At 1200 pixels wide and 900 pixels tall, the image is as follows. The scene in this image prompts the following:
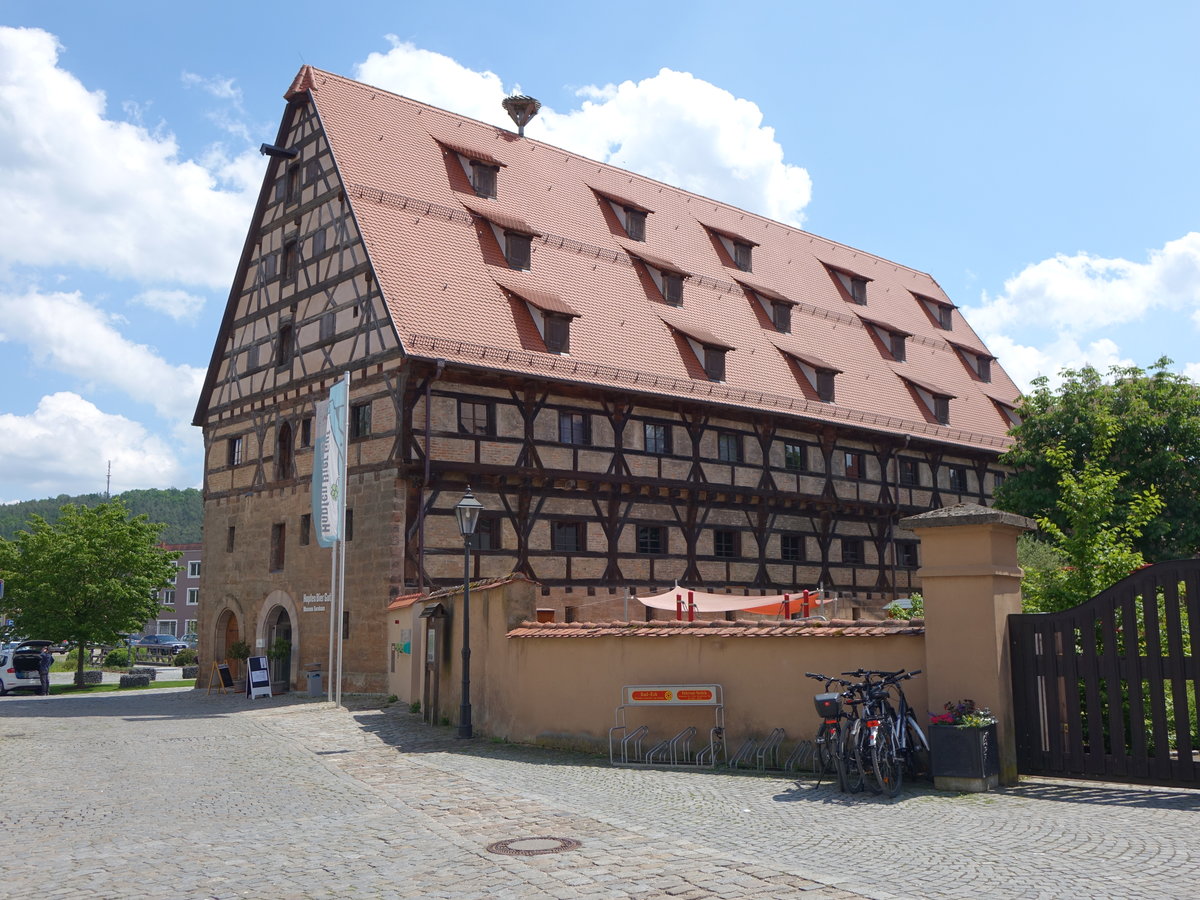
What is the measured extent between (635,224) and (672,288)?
3040mm

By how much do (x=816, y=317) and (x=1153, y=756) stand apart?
28.3 m

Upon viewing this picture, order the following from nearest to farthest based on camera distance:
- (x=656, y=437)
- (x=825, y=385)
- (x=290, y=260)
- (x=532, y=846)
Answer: (x=532, y=846), (x=656, y=437), (x=290, y=260), (x=825, y=385)

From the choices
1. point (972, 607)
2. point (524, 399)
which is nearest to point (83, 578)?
point (524, 399)

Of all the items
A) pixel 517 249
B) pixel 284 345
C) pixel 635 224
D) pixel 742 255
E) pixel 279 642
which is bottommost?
pixel 279 642

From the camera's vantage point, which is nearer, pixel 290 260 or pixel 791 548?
pixel 290 260

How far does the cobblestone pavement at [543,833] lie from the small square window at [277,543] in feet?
49.9

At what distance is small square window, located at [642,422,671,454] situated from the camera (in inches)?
1128

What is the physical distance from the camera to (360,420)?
2620 centimetres

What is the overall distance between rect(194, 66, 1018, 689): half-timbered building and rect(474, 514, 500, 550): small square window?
64mm

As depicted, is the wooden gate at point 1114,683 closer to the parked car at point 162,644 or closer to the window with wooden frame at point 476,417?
the window with wooden frame at point 476,417

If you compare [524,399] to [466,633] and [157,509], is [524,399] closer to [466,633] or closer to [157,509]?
[466,633]

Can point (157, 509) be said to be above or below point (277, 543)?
above

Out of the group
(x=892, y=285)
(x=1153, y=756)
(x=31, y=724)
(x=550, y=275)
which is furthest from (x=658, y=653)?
(x=892, y=285)

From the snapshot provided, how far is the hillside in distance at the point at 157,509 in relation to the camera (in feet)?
505
